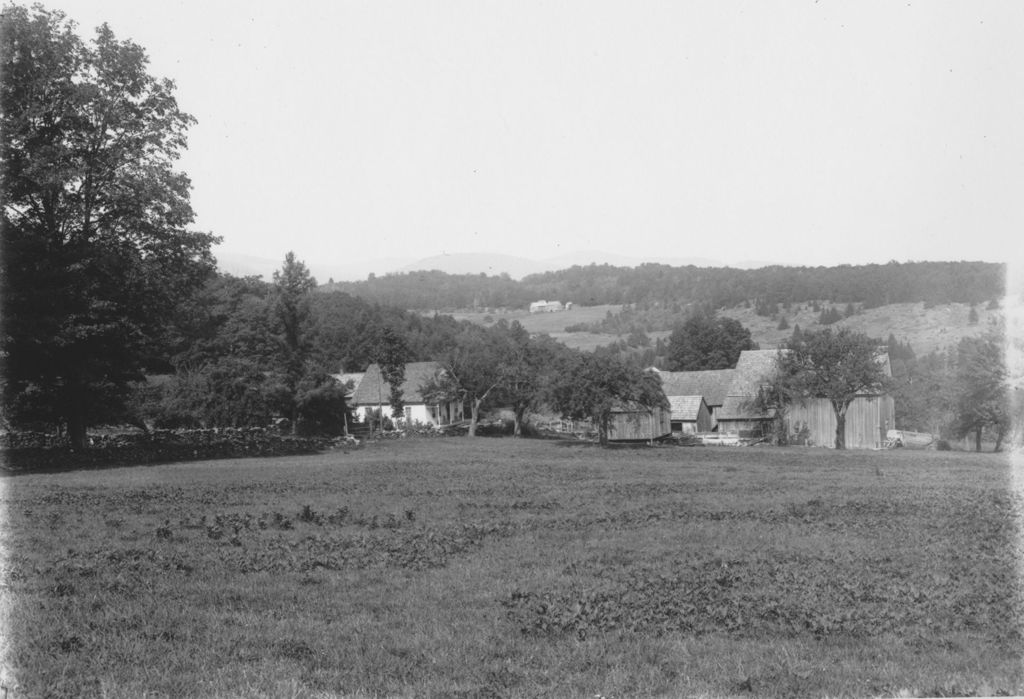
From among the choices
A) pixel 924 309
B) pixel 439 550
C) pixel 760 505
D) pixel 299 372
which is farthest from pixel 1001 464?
pixel 924 309

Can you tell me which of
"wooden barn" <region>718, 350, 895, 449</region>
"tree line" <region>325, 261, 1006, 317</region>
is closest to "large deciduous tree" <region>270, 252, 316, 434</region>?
"wooden barn" <region>718, 350, 895, 449</region>

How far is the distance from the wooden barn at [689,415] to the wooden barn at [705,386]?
0.88m

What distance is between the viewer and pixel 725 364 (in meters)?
118

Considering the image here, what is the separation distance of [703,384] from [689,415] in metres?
6.84

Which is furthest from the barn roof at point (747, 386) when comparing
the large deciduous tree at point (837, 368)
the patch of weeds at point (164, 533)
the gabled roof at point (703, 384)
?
the patch of weeds at point (164, 533)

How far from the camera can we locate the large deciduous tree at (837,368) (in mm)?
59250

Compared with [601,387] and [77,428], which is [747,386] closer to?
[601,387]

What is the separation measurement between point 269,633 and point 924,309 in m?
116

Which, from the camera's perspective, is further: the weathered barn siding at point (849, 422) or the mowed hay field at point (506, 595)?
the weathered barn siding at point (849, 422)

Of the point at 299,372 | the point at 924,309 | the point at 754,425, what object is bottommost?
the point at 754,425

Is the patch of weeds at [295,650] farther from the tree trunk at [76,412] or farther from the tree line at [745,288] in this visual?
the tree line at [745,288]

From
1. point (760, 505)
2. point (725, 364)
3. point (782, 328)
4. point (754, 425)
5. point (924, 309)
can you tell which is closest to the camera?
point (760, 505)

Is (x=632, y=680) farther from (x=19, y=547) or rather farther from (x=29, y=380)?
(x=29, y=380)

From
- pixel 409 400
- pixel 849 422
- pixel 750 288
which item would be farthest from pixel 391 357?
pixel 750 288
